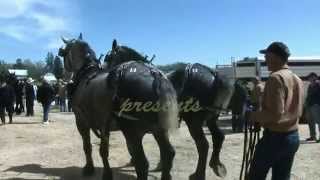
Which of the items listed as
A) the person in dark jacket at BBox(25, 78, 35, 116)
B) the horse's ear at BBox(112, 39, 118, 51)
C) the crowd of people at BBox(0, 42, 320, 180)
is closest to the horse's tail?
the crowd of people at BBox(0, 42, 320, 180)

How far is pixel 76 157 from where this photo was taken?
1252 cm

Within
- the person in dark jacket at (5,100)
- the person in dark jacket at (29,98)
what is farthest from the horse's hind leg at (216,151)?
the person in dark jacket at (29,98)

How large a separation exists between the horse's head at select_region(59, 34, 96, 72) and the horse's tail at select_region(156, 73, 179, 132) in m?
2.79

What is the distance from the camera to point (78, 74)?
10.6 meters

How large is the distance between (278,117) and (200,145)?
402 centimetres

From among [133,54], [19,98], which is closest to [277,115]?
[133,54]

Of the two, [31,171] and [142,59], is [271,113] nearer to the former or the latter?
[142,59]

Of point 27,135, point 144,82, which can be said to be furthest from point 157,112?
point 27,135

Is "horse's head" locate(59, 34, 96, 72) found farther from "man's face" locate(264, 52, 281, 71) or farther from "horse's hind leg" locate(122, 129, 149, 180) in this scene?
"man's face" locate(264, 52, 281, 71)

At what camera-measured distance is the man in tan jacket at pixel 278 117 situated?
5660 millimetres

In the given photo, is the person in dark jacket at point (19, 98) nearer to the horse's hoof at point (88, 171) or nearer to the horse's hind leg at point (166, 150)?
the horse's hoof at point (88, 171)

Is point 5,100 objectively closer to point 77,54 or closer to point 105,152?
point 77,54

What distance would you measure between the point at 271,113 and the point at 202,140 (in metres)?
3.99

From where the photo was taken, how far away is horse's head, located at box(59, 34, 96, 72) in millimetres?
10742
